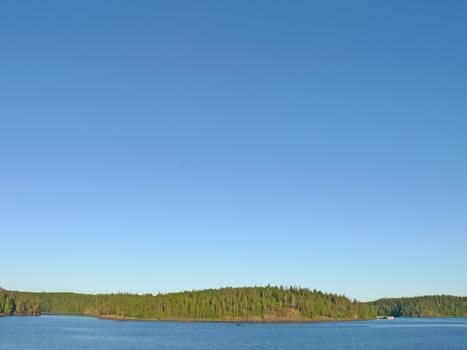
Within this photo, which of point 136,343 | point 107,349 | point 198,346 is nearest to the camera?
point 107,349

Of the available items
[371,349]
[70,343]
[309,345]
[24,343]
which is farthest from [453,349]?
[24,343]

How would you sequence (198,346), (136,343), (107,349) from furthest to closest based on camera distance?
1. (136,343)
2. (198,346)
3. (107,349)

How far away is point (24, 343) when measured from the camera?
117812 mm

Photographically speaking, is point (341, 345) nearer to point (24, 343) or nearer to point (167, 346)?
point (167, 346)

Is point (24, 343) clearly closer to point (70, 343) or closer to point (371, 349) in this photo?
point (70, 343)

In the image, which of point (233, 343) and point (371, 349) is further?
point (233, 343)

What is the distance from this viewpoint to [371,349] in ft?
370

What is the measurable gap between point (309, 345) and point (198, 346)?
2589 cm

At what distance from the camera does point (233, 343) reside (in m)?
125

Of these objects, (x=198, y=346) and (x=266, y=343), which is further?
(x=266, y=343)

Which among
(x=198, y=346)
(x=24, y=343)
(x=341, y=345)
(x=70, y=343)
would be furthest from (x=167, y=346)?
(x=341, y=345)

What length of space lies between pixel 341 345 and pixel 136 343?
48302 mm

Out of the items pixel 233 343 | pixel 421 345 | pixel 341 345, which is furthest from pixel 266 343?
pixel 421 345

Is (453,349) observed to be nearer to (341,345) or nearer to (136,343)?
(341,345)
